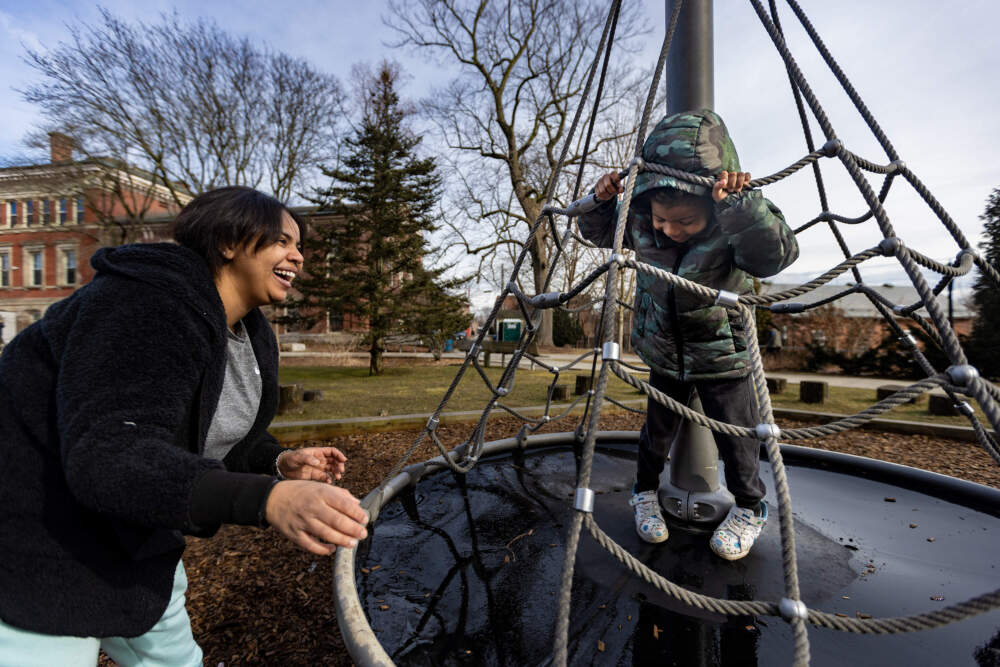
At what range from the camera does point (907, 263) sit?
112 cm

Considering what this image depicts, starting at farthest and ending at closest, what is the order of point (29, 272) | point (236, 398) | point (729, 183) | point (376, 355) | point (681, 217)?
point (29, 272)
point (376, 355)
point (681, 217)
point (729, 183)
point (236, 398)

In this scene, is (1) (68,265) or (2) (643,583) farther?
(1) (68,265)

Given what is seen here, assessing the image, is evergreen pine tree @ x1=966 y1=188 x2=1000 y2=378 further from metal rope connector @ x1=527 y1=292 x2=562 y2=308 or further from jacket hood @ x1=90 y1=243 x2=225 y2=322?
jacket hood @ x1=90 y1=243 x2=225 y2=322

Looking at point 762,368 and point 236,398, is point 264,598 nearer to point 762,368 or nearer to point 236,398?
point 236,398

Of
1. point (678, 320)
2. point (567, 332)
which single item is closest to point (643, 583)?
point (678, 320)

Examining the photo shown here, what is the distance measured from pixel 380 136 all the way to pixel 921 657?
42.9ft

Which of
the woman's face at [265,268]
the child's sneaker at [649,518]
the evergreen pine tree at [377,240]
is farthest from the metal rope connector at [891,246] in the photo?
the evergreen pine tree at [377,240]

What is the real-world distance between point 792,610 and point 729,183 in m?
1.16

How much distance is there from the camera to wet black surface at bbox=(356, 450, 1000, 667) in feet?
4.30

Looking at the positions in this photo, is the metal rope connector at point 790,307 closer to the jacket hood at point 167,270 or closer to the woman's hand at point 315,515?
the woman's hand at point 315,515

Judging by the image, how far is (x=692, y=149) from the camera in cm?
163

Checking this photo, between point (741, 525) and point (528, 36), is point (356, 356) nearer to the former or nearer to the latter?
point (528, 36)

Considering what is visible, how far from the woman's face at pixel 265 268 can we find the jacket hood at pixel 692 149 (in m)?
1.20

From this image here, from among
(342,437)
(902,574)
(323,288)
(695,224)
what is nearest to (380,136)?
(323,288)
